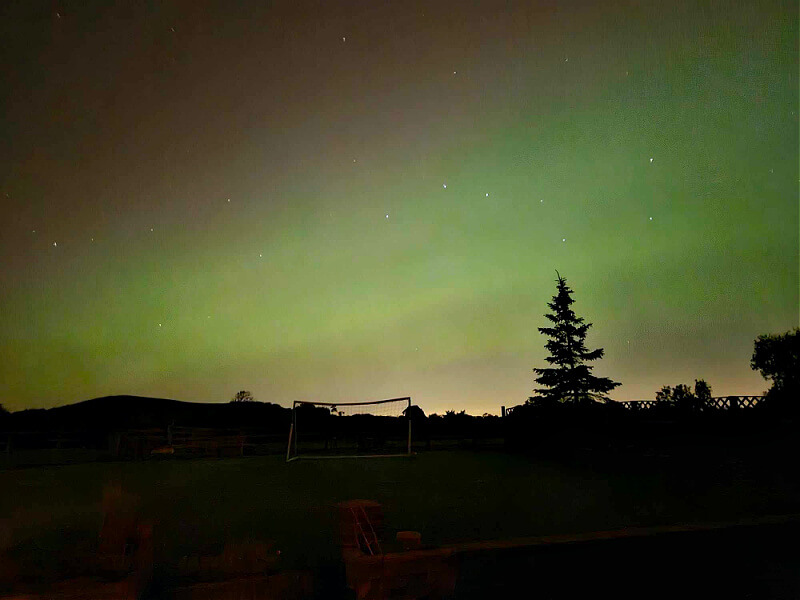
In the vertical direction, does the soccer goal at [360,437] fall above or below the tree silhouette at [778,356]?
below

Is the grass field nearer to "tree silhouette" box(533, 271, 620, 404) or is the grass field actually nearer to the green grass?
the green grass

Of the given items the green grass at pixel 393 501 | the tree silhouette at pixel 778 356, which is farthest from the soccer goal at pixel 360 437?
the tree silhouette at pixel 778 356

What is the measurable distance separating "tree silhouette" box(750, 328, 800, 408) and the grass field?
3866 cm

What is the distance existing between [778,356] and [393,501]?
4793 centimetres

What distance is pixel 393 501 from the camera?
29.0 ft

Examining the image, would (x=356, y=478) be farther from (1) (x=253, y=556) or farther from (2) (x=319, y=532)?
(1) (x=253, y=556)

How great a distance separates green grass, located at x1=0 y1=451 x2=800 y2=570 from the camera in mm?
6562

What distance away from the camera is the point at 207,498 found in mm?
9477

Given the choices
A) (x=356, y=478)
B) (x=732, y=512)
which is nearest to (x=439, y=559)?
(x=732, y=512)

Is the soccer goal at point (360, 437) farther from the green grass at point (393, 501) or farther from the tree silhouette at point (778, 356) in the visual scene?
the tree silhouette at point (778, 356)

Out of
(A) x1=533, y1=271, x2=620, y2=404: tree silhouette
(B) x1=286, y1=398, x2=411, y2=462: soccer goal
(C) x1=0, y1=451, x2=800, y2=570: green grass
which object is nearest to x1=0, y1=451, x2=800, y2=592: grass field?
(C) x1=0, y1=451, x2=800, y2=570: green grass

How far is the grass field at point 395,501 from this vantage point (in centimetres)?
652

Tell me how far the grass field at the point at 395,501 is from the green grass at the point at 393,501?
0.02m

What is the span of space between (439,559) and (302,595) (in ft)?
3.58
